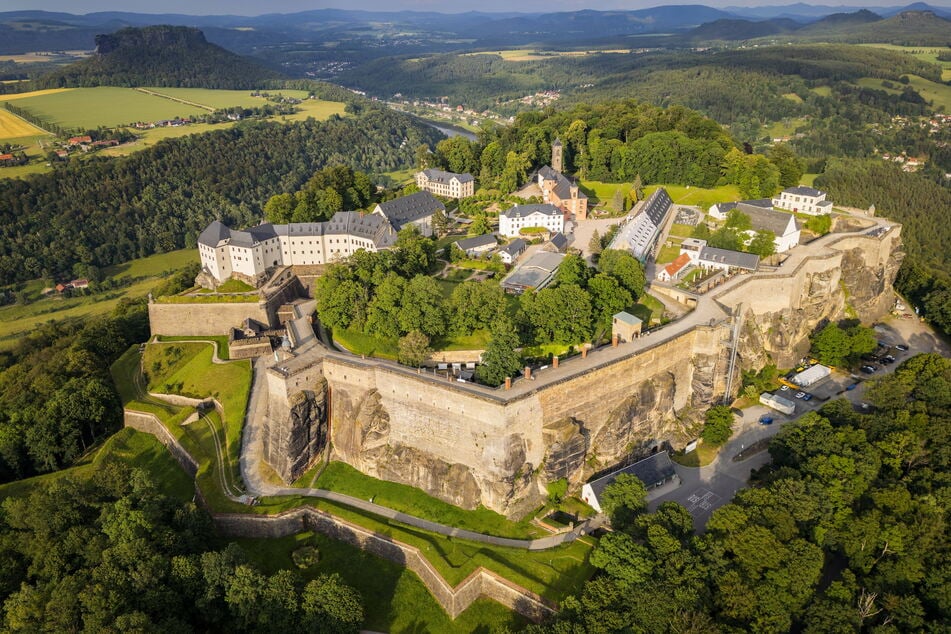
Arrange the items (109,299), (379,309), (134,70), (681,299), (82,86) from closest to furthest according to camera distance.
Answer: (379,309), (681,299), (109,299), (82,86), (134,70)

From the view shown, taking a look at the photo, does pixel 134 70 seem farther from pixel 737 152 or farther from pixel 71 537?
pixel 71 537

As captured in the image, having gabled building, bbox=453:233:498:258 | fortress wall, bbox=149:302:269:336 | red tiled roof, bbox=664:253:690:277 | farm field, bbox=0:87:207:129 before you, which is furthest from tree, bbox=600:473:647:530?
farm field, bbox=0:87:207:129

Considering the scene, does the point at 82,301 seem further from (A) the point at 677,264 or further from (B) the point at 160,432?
(A) the point at 677,264

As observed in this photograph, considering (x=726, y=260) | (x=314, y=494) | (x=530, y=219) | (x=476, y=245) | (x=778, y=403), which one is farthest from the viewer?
(x=530, y=219)

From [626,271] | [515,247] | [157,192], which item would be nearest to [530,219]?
[515,247]

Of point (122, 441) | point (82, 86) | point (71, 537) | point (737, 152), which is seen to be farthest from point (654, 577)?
point (82, 86)

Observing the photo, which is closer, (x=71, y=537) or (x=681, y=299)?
(x=71, y=537)

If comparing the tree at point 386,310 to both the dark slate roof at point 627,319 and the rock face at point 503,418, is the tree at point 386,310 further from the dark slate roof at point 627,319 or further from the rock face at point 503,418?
the dark slate roof at point 627,319
